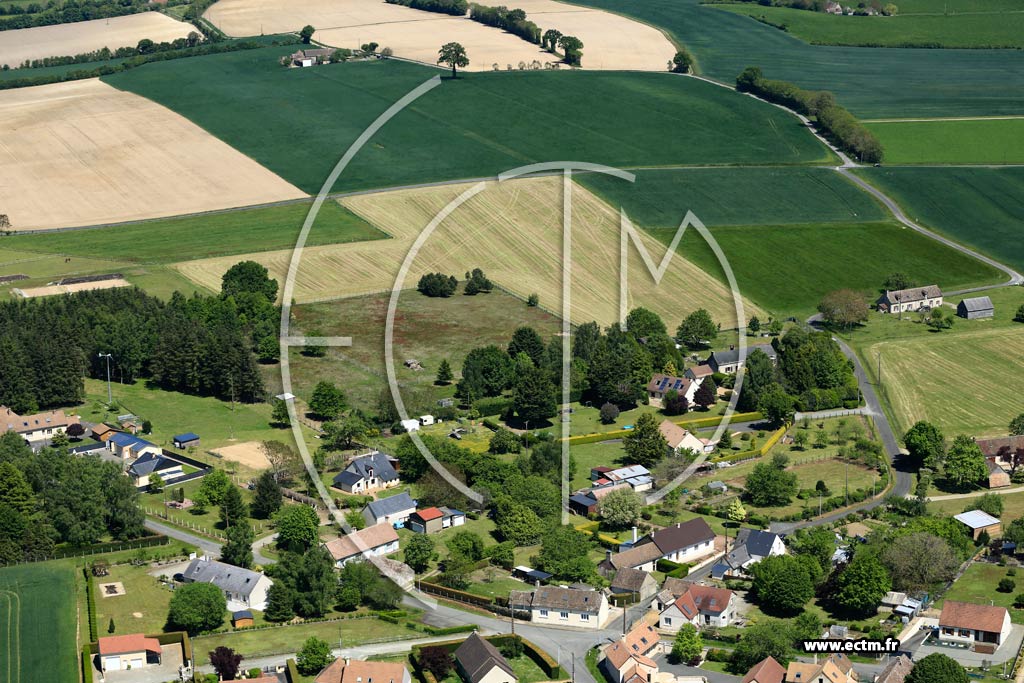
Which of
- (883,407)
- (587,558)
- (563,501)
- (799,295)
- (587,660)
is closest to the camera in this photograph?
(587,660)

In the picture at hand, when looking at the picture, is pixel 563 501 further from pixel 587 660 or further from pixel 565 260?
pixel 565 260

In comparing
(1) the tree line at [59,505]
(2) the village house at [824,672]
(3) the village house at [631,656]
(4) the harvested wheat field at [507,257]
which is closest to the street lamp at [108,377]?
(1) the tree line at [59,505]

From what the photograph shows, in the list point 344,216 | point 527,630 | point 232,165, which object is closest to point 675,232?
point 344,216

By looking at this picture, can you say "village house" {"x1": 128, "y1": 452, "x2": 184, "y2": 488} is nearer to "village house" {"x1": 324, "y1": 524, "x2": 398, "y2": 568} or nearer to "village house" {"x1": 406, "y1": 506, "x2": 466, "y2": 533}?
"village house" {"x1": 324, "y1": 524, "x2": 398, "y2": 568}

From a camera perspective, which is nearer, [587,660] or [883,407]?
[587,660]

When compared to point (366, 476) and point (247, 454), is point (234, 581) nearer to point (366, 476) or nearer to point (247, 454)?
point (366, 476)

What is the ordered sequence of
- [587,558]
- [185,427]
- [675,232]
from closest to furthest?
[587,558] < [185,427] < [675,232]

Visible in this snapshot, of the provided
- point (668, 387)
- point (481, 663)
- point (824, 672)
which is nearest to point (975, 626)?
point (824, 672)

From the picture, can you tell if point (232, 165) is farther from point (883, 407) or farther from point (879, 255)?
point (883, 407)
